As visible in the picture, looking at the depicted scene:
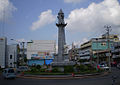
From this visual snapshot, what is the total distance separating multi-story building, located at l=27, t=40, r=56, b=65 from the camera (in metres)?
64.9

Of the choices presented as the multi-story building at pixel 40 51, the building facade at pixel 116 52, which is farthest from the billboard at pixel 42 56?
the building facade at pixel 116 52

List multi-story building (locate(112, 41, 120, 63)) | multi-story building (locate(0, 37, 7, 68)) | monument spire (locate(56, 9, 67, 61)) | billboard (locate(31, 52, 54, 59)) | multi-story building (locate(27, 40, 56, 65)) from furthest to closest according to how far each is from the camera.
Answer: multi-story building (locate(27, 40, 56, 65))
billboard (locate(31, 52, 54, 59))
multi-story building (locate(112, 41, 120, 63))
multi-story building (locate(0, 37, 7, 68))
monument spire (locate(56, 9, 67, 61))

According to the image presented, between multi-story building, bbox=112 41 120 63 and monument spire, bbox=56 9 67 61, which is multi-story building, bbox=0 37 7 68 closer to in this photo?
monument spire, bbox=56 9 67 61

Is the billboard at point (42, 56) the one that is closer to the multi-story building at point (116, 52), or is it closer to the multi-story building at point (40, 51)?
the multi-story building at point (40, 51)

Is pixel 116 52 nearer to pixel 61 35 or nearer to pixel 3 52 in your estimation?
pixel 61 35

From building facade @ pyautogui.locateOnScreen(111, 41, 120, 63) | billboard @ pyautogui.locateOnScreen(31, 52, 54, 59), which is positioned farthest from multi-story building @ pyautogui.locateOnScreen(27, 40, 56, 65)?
building facade @ pyautogui.locateOnScreen(111, 41, 120, 63)

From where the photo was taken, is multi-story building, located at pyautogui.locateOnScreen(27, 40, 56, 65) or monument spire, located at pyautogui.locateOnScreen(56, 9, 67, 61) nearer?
monument spire, located at pyautogui.locateOnScreen(56, 9, 67, 61)

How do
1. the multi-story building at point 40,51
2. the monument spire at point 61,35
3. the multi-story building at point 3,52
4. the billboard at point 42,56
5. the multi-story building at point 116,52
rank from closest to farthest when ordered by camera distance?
the monument spire at point 61,35 → the multi-story building at point 3,52 → the multi-story building at point 116,52 → the billboard at point 42,56 → the multi-story building at point 40,51

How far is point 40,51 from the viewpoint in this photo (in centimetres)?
6675

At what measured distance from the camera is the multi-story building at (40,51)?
64.9 meters

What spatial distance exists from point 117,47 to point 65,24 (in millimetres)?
41676

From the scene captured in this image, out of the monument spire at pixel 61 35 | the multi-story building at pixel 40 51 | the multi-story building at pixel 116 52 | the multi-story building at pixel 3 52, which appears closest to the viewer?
the monument spire at pixel 61 35

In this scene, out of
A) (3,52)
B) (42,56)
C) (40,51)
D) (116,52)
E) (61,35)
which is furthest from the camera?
(40,51)

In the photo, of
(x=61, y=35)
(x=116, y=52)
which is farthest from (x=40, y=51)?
(x=61, y=35)
